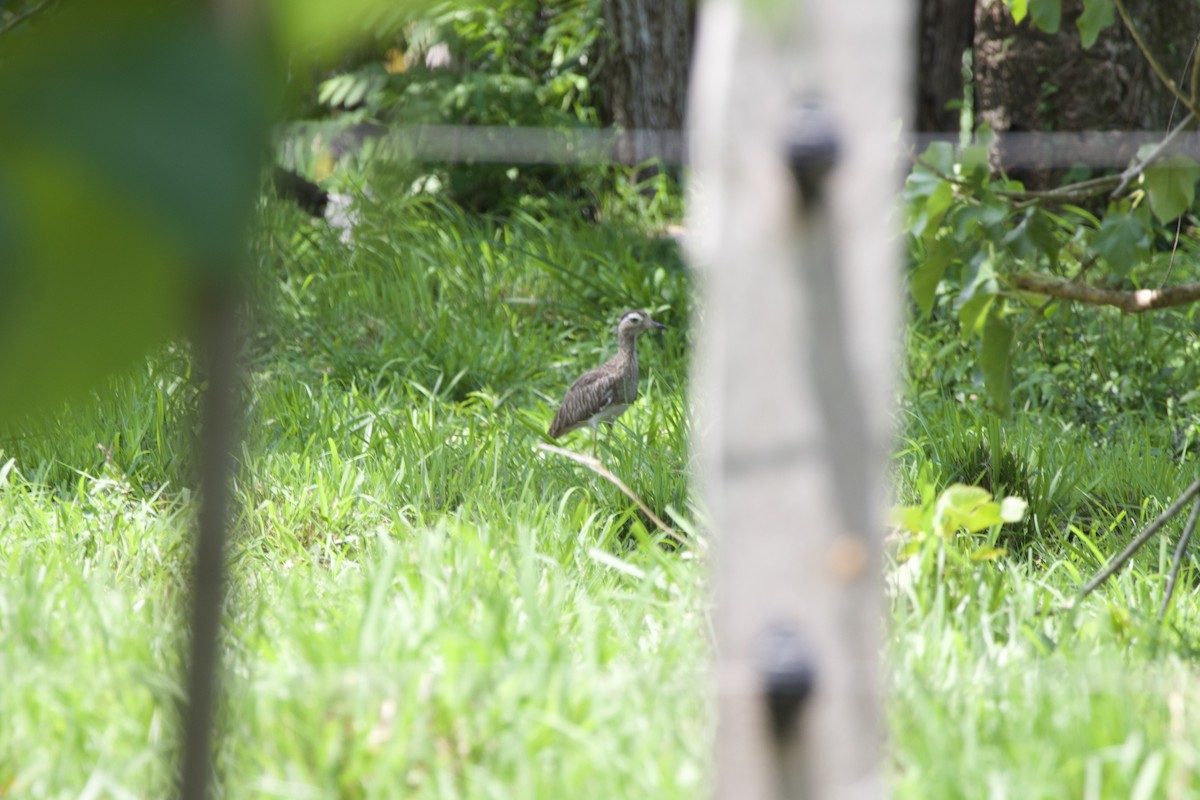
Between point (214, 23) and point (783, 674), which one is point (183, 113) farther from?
point (783, 674)

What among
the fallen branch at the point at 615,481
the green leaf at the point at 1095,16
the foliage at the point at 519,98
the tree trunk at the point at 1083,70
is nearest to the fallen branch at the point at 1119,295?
the green leaf at the point at 1095,16

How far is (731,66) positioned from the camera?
3.65ft

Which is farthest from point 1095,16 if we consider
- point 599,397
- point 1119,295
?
point 599,397

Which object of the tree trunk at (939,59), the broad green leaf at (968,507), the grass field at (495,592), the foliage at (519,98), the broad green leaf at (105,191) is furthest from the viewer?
the tree trunk at (939,59)

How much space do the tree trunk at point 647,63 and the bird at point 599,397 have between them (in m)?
2.59

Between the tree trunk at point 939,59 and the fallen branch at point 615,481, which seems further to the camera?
the tree trunk at point 939,59

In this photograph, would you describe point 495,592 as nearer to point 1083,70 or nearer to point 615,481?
point 615,481

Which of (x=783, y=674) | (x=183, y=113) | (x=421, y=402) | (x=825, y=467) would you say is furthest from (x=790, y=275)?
(x=421, y=402)

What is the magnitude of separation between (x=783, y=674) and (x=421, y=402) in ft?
12.8

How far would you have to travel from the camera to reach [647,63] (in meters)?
7.02

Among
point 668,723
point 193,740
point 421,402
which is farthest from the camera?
point 421,402

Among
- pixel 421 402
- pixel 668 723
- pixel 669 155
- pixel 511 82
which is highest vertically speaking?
pixel 511 82

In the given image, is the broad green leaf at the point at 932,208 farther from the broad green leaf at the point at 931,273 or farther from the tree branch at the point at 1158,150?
the tree branch at the point at 1158,150

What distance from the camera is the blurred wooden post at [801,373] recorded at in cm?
112
